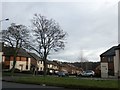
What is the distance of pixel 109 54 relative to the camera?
83.2 metres

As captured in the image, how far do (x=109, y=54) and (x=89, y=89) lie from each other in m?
60.3

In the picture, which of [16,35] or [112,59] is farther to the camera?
[112,59]

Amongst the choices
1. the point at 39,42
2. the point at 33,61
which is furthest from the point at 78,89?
the point at 33,61

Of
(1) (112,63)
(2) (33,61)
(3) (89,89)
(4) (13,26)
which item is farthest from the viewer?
(2) (33,61)

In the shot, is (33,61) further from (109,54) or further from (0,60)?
(109,54)

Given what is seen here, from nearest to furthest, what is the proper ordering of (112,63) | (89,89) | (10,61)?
(89,89), (112,63), (10,61)

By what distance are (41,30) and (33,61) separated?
5225 centimetres

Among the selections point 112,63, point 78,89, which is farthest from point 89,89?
point 112,63

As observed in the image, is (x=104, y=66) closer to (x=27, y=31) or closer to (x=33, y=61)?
(x=27, y=31)

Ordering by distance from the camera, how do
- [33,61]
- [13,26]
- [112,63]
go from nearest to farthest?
[13,26] < [112,63] < [33,61]

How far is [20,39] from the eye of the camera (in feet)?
213

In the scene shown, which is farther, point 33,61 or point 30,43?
point 33,61

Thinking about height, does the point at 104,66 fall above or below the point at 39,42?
below

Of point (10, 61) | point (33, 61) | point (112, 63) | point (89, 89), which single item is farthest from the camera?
point (33, 61)
